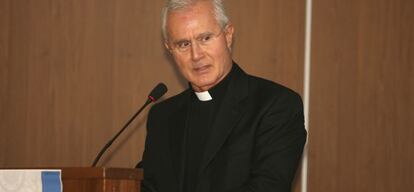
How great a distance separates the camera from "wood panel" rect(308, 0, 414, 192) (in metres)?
4.51

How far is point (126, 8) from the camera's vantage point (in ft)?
15.0

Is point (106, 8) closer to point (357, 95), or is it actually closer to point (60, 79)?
point (60, 79)

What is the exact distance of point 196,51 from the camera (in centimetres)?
355

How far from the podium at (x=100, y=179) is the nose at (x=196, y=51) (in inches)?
41.9

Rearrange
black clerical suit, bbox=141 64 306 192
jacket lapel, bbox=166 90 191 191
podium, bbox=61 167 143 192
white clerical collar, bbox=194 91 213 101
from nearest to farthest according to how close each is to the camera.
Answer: podium, bbox=61 167 143 192, black clerical suit, bbox=141 64 306 192, jacket lapel, bbox=166 90 191 191, white clerical collar, bbox=194 91 213 101

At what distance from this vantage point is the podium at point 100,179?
97.0 inches

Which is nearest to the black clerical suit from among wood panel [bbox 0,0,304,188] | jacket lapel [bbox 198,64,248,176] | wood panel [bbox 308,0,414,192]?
jacket lapel [bbox 198,64,248,176]

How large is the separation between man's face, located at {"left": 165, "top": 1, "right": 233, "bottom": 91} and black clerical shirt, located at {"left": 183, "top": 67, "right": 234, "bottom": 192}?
92mm

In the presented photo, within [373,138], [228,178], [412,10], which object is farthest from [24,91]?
[412,10]

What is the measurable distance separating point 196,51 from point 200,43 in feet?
0.14

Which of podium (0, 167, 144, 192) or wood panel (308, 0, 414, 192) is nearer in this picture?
podium (0, 167, 144, 192)

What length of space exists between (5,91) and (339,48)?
2.06 metres

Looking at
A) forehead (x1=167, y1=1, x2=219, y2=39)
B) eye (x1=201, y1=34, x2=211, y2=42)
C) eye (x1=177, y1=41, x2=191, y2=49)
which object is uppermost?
forehead (x1=167, y1=1, x2=219, y2=39)

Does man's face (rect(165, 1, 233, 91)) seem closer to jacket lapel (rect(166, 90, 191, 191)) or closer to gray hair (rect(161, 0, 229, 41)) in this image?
gray hair (rect(161, 0, 229, 41))
